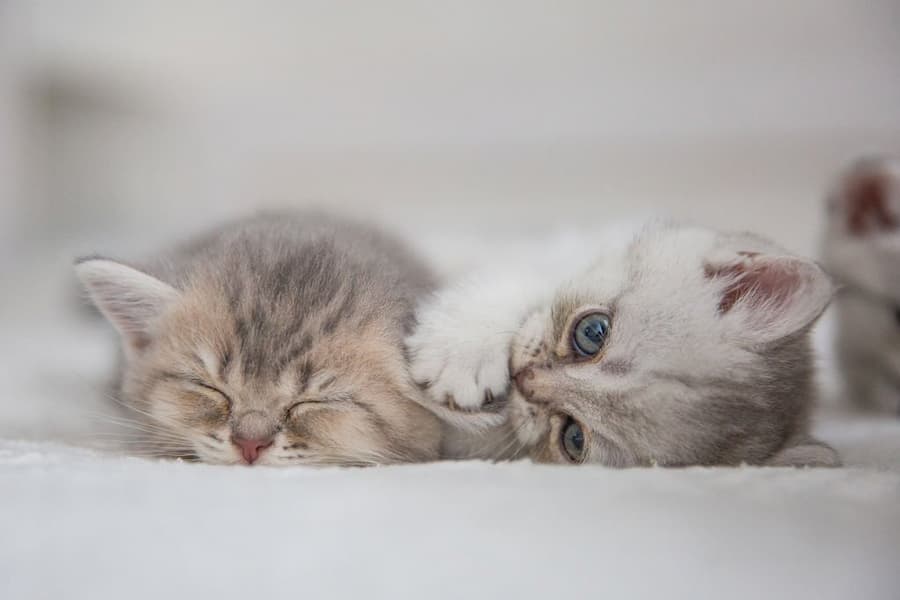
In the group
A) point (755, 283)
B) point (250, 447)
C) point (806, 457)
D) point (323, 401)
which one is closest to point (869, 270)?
point (755, 283)

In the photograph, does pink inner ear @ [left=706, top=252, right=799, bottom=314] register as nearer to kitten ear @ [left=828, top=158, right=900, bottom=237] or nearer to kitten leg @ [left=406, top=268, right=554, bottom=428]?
kitten leg @ [left=406, top=268, right=554, bottom=428]

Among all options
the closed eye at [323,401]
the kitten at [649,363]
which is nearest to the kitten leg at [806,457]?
the kitten at [649,363]

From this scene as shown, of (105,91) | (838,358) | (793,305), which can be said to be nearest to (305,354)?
(793,305)

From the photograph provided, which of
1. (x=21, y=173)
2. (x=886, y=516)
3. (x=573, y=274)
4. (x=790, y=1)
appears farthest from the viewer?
(x=21, y=173)

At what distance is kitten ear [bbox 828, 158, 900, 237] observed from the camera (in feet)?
5.56

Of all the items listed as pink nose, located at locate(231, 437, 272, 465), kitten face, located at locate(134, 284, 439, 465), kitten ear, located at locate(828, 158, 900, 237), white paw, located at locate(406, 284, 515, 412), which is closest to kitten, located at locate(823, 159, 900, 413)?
kitten ear, located at locate(828, 158, 900, 237)

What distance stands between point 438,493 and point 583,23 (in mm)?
2588

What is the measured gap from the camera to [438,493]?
82 centimetres

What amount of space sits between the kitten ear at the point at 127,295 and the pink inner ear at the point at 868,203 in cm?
157

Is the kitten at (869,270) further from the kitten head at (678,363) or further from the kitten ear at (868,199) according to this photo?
the kitten head at (678,363)

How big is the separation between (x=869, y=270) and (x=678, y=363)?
961 millimetres

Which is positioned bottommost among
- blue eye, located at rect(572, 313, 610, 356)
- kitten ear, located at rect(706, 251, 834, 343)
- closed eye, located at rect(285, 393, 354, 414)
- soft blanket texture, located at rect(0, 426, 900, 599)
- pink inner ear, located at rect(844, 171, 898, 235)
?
closed eye, located at rect(285, 393, 354, 414)

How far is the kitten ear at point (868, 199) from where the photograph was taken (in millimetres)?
1693

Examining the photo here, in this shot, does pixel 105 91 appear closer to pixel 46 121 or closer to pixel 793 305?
pixel 46 121
